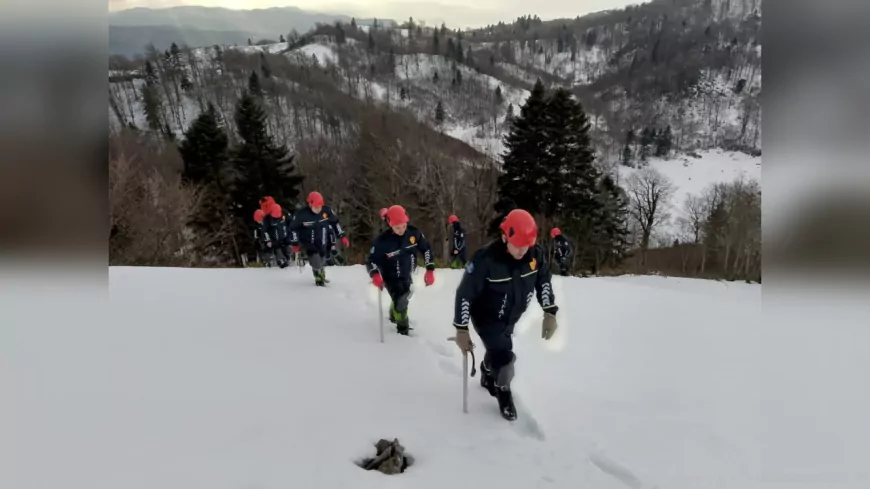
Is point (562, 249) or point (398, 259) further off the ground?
point (398, 259)

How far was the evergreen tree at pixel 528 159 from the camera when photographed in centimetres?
3741

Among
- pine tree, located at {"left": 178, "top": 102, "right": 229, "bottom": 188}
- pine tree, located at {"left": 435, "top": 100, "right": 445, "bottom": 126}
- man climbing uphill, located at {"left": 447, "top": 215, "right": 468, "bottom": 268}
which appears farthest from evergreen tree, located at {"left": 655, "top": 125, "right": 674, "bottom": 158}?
man climbing uphill, located at {"left": 447, "top": 215, "right": 468, "bottom": 268}

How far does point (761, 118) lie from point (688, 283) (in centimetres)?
1407

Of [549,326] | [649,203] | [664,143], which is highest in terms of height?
[664,143]

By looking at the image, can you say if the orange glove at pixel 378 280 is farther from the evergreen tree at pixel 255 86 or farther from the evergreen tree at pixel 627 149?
the evergreen tree at pixel 255 86

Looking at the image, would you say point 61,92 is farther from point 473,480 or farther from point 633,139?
point 633,139

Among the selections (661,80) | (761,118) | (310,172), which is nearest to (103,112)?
(761,118)

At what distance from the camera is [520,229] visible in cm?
496

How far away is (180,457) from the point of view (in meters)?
4.08

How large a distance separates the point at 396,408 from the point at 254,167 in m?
38.9

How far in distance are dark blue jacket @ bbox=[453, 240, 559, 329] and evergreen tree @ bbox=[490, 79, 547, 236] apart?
105 ft

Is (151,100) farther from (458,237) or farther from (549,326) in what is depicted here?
(549,326)

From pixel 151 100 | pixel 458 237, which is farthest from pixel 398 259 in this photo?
pixel 151 100

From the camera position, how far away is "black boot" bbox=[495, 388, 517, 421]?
547cm
